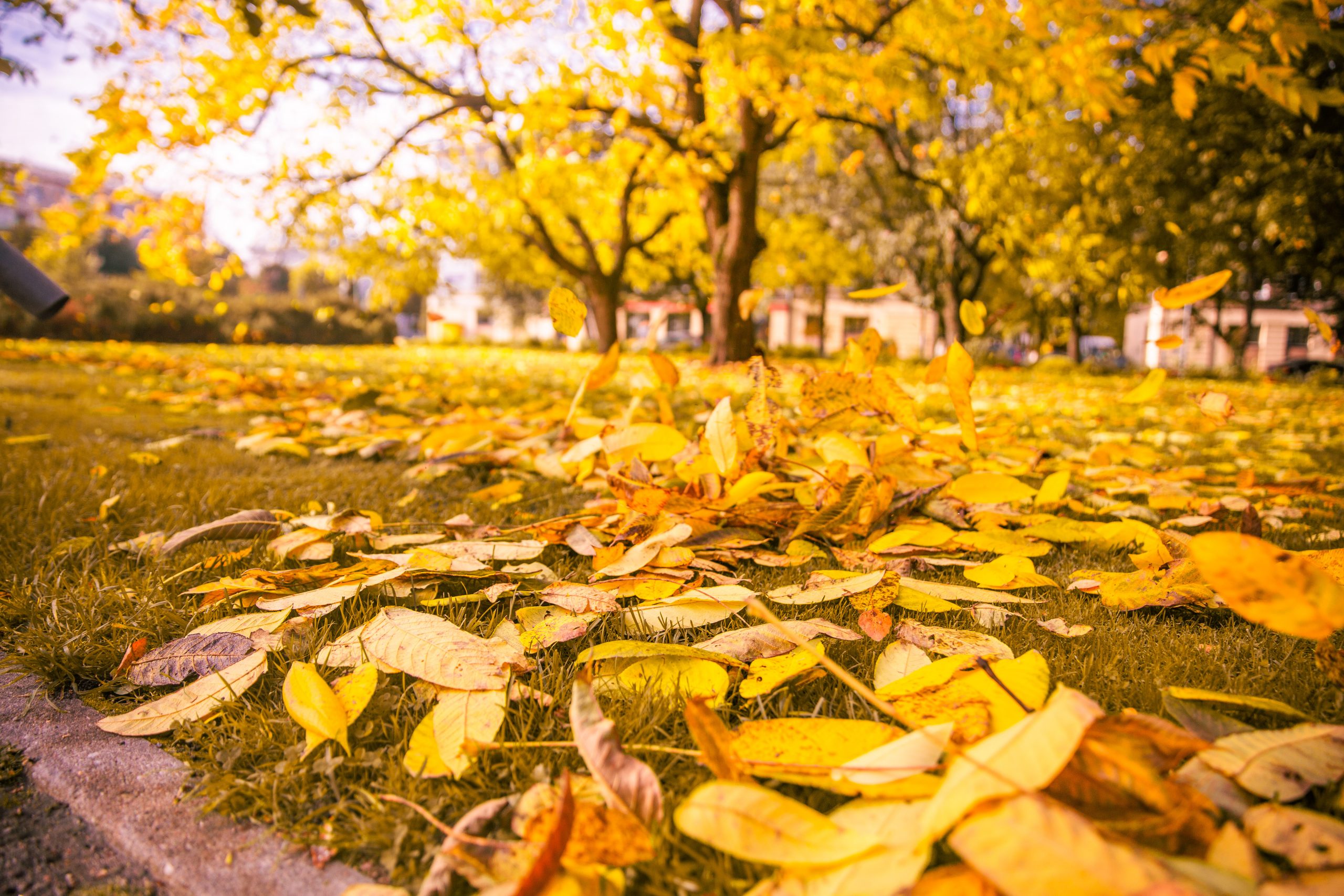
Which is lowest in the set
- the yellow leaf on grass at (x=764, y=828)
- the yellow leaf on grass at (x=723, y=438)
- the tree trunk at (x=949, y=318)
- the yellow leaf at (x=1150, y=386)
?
the yellow leaf on grass at (x=764, y=828)

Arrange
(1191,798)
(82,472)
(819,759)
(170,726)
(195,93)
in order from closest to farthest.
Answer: (1191,798) → (819,759) → (170,726) → (82,472) → (195,93)

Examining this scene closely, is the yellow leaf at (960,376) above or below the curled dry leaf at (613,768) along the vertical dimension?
above

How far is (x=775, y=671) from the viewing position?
0.96m

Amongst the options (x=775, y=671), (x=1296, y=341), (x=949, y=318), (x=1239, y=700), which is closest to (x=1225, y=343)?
(x=949, y=318)

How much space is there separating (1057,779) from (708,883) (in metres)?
0.33

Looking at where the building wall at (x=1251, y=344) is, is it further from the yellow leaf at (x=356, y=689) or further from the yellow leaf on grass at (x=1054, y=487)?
the yellow leaf at (x=356, y=689)

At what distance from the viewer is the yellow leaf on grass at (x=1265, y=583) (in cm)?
64

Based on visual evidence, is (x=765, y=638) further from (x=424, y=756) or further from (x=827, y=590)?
(x=424, y=756)

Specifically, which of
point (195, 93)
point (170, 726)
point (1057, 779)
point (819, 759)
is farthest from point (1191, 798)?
point (195, 93)

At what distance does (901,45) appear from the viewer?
5758mm

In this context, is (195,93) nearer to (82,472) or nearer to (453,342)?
(82,472)

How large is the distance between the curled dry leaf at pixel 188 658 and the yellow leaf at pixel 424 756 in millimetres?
376

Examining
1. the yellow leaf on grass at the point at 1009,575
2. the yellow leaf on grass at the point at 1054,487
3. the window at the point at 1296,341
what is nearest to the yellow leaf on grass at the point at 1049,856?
the yellow leaf on grass at the point at 1009,575

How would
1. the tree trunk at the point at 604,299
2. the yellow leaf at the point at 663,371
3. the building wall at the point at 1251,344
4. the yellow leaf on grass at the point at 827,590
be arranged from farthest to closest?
the building wall at the point at 1251,344, the tree trunk at the point at 604,299, the yellow leaf at the point at 663,371, the yellow leaf on grass at the point at 827,590
